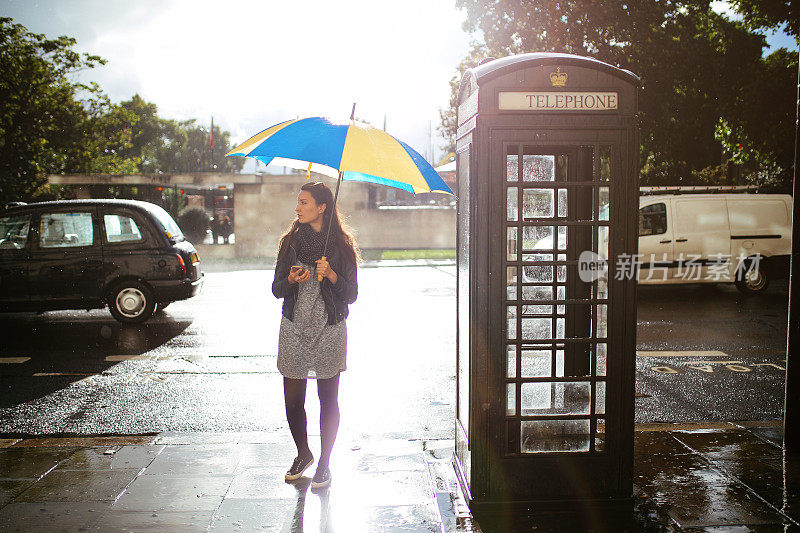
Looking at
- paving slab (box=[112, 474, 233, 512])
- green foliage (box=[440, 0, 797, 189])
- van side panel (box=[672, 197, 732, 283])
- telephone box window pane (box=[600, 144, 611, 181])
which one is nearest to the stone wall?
green foliage (box=[440, 0, 797, 189])

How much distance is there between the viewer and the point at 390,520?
361 centimetres

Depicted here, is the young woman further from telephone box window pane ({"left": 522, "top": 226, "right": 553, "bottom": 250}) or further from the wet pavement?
telephone box window pane ({"left": 522, "top": 226, "right": 553, "bottom": 250})

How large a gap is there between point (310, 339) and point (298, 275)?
16.1 inches

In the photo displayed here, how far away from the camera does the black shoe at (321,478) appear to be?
4.04 meters

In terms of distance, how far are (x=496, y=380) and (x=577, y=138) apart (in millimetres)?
1413

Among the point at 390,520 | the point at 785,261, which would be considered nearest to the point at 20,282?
the point at 390,520

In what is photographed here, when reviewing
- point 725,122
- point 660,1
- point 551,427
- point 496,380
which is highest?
point 660,1

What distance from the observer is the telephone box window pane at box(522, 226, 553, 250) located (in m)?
3.72

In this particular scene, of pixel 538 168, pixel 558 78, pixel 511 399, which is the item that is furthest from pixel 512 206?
pixel 511 399

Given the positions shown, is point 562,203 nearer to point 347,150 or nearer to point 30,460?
point 347,150

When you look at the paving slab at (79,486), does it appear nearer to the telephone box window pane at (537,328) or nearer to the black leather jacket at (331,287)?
the black leather jacket at (331,287)

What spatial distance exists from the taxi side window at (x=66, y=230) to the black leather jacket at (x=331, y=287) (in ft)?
22.5

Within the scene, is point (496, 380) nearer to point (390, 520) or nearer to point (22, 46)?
point (390, 520)

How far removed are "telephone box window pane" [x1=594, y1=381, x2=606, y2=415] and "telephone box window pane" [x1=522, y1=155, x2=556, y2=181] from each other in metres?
1.25
